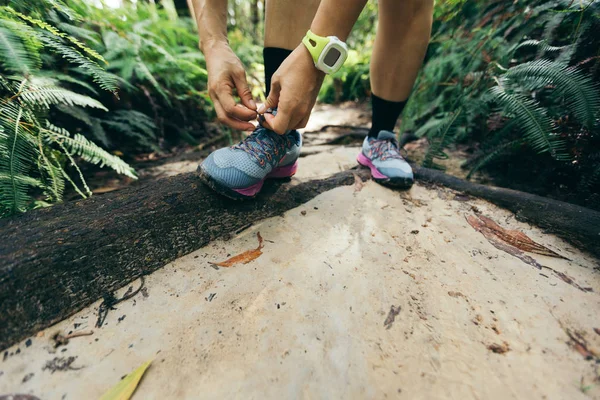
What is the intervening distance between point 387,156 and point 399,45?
2.21 feet

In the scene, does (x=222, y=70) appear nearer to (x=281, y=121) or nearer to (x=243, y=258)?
(x=281, y=121)

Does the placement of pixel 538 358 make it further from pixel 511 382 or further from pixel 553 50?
pixel 553 50

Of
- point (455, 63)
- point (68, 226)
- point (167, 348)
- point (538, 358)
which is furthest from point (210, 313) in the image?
point (455, 63)

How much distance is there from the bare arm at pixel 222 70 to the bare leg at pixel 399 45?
945 millimetres

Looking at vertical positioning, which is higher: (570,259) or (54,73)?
(570,259)

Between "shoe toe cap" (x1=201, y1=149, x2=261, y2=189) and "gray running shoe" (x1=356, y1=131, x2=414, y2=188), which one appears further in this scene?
"gray running shoe" (x1=356, y1=131, x2=414, y2=188)

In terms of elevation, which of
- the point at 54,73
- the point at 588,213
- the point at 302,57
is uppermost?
the point at 302,57

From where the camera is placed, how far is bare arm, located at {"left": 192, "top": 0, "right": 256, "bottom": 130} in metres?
1.17

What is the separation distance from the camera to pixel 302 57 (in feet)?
3.34

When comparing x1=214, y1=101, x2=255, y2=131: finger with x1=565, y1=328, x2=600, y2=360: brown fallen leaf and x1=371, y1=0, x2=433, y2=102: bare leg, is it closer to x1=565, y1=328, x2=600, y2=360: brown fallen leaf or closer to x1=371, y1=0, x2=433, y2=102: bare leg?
x1=371, y1=0, x2=433, y2=102: bare leg

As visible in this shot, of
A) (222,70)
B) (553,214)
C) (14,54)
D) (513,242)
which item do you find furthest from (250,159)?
(553,214)

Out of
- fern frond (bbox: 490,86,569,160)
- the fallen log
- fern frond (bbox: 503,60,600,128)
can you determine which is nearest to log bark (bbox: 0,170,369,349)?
the fallen log

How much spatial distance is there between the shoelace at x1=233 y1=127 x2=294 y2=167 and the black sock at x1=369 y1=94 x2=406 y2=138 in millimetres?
805

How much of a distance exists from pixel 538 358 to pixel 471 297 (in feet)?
0.76
